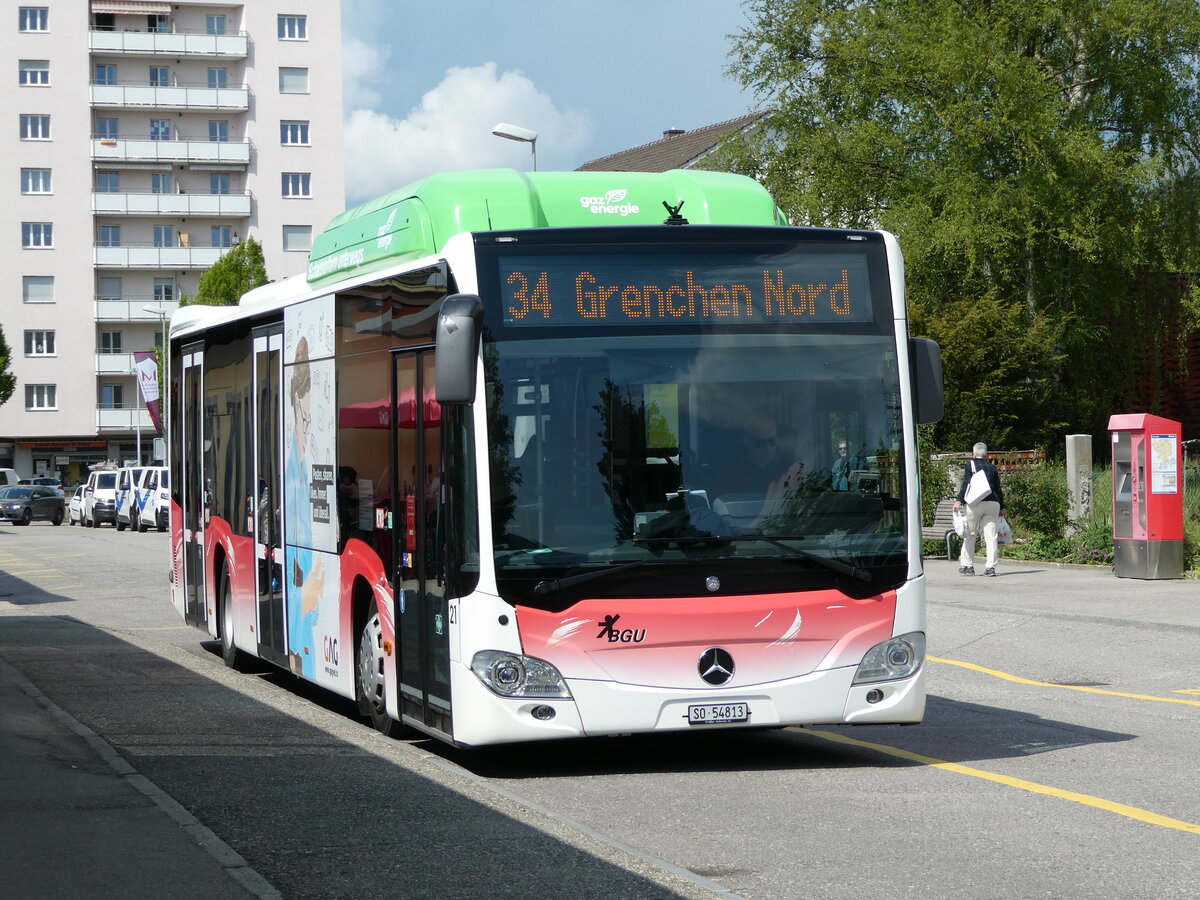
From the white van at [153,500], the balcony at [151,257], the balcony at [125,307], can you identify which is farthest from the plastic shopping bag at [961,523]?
the balcony at [125,307]

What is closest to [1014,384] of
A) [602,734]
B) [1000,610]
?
[1000,610]

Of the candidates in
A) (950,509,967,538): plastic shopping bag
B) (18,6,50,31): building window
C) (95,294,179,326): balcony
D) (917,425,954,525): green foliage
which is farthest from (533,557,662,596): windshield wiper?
(18,6,50,31): building window

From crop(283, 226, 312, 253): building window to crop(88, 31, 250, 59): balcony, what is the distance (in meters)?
9.33

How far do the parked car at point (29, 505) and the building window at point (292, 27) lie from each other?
38.4 metres

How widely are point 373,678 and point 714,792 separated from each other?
2.66 m

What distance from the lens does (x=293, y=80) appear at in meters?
92.1

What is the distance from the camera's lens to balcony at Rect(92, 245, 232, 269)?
3548 inches

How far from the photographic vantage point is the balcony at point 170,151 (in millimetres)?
89812

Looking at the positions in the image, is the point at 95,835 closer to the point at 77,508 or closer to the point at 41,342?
the point at 77,508

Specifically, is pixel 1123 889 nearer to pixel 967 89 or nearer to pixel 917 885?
pixel 917 885

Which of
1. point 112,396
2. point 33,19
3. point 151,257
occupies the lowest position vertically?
point 112,396

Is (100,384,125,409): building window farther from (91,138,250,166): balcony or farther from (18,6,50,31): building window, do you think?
(18,6,50,31): building window

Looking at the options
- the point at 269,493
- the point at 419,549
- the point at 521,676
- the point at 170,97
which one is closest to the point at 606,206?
the point at 419,549

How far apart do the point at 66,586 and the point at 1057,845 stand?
21.2m
